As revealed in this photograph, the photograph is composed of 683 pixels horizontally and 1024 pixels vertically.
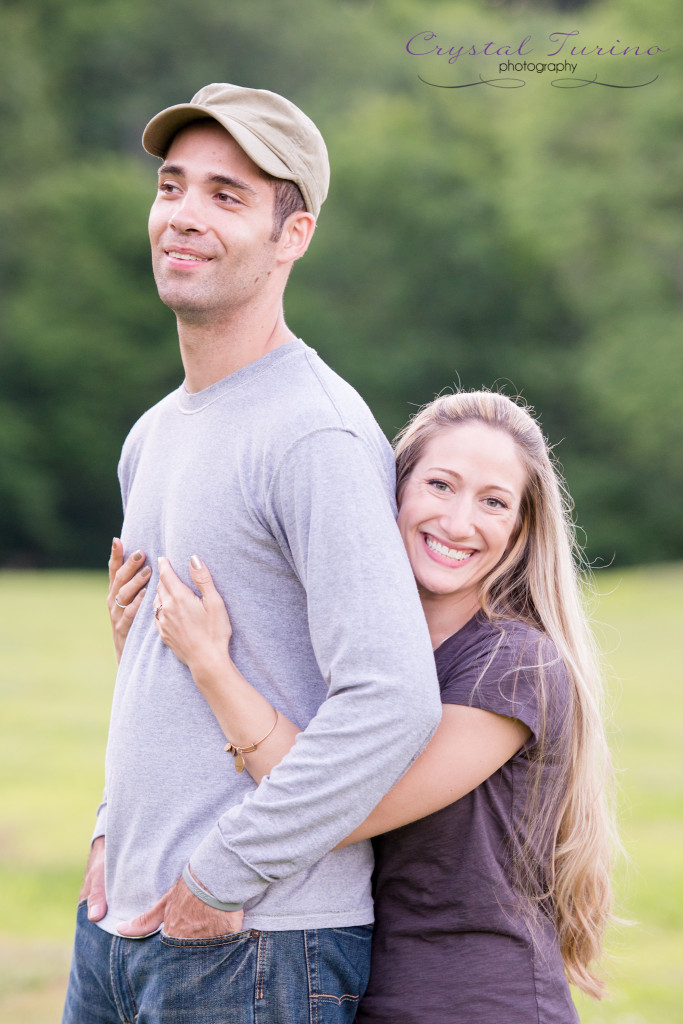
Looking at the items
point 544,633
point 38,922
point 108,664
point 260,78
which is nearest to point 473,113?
point 260,78

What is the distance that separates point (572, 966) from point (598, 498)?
91.9ft

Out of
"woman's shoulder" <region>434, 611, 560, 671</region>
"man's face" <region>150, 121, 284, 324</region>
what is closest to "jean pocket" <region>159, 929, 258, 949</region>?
"woman's shoulder" <region>434, 611, 560, 671</region>

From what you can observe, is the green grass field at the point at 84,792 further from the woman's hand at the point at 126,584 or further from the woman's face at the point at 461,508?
the woman's hand at the point at 126,584

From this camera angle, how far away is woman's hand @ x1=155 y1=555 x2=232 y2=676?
6.18ft

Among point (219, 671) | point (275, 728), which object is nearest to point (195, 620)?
point (219, 671)

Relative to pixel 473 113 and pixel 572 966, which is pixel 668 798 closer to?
pixel 572 966

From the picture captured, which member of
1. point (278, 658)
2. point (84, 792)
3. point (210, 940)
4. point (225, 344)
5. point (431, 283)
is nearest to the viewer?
point (210, 940)

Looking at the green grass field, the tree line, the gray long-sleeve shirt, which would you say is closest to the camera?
the gray long-sleeve shirt

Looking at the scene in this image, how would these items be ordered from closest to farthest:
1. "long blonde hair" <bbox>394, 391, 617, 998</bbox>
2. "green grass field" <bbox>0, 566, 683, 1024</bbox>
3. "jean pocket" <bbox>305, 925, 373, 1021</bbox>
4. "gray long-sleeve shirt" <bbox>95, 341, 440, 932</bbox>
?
"gray long-sleeve shirt" <bbox>95, 341, 440, 932</bbox>
"jean pocket" <bbox>305, 925, 373, 1021</bbox>
"long blonde hair" <bbox>394, 391, 617, 998</bbox>
"green grass field" <bbox>0, 566, 683, 1024</bbox>

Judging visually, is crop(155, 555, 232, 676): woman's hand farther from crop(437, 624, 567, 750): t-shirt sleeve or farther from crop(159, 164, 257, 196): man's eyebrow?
crop(159, 164, 257, 196): man's eyebrow

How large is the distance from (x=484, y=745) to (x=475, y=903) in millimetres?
269

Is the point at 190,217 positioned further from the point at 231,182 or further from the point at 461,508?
the point at 461,508

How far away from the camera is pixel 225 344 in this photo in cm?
207

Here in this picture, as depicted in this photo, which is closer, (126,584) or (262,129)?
(262,129)
